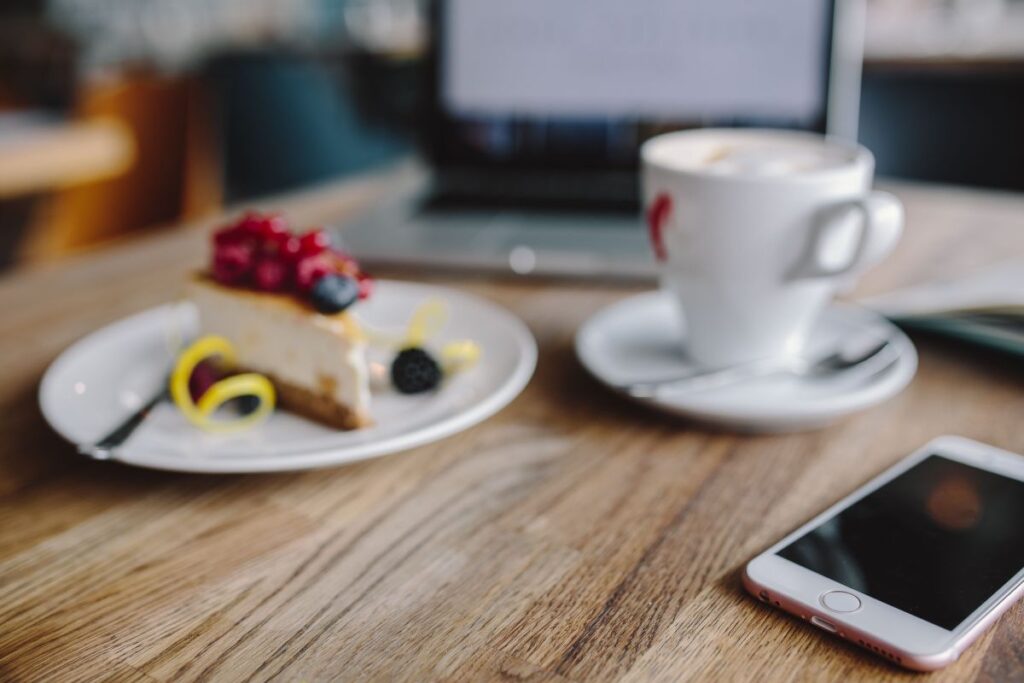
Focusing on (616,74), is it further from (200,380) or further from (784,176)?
(200,380)

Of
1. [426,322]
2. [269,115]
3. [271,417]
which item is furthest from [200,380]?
[269,115]

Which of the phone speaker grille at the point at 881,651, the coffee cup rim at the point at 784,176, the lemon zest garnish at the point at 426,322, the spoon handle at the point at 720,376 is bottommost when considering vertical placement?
the phone speaker grille at the point at 881,651

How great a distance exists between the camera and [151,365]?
1.91 ft

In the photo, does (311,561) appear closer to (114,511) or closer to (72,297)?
(114,511)

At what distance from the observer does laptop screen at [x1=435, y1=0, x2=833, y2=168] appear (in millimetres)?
953

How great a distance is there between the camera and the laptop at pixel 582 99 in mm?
938

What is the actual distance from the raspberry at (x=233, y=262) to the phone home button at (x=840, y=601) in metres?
0.43

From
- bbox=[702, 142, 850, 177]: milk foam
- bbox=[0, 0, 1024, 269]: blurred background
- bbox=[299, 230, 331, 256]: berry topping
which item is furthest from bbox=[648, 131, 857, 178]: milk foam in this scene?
bbox=[0, 0, 1024, 269]: blurred background

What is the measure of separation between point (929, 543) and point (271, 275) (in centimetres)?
42

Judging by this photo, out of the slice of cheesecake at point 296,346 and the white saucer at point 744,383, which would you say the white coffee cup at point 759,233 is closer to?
the white saucer at point 744,383

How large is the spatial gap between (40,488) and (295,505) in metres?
0.14

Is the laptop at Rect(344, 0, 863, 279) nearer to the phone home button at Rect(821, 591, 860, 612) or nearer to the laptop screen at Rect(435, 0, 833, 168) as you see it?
the laptop screen at Rect(435, 0, 833, 168)

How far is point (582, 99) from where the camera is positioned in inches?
40.0

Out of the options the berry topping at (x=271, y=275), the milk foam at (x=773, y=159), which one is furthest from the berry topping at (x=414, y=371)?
the milk foam at (x=773, y=159)
